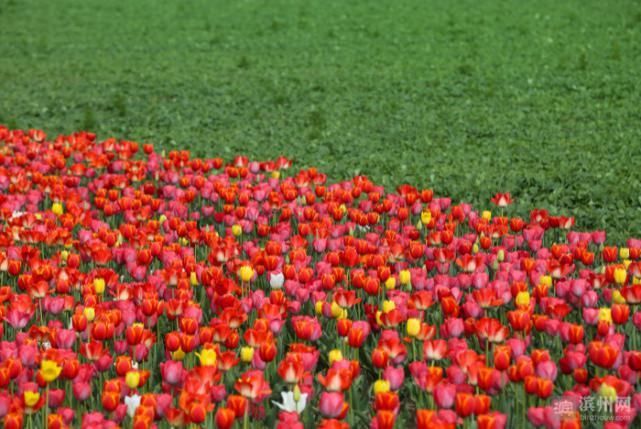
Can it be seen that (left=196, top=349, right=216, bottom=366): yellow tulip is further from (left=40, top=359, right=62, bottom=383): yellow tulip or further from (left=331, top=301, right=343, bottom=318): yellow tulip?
(left=331, top=301, right=343, bottom=318): yellow tulip

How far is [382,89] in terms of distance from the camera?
1283cm

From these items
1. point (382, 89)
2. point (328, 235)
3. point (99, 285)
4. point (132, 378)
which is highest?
point (132, 378)

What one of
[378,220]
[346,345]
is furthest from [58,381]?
[378,220]

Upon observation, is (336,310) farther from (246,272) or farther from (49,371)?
(49,371)

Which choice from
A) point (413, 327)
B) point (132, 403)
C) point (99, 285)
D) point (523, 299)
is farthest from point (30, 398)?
point (523, 299)

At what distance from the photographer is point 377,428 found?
335cm

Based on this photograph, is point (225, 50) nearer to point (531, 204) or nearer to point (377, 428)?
point (531, 204)

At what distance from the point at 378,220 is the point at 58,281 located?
2.45 meters

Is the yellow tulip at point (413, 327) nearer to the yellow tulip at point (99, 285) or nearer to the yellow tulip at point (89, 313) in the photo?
the yellow tulip at point (89, 313)

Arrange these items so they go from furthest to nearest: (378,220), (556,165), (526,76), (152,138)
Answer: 1. (526,76)
2. (152,138)
3. (556,165)
4. (378,220)

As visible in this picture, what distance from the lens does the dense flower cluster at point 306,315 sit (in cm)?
369

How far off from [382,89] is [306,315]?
8.16m

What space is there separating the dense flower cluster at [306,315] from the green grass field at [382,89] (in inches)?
60.4

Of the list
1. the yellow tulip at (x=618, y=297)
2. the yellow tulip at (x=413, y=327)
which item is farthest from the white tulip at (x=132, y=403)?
the yellow tulip at (x=618, y=297)
